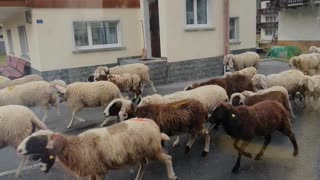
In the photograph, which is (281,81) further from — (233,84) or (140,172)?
(140,172)

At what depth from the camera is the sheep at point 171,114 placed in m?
4.50

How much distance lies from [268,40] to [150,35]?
48.4 feet

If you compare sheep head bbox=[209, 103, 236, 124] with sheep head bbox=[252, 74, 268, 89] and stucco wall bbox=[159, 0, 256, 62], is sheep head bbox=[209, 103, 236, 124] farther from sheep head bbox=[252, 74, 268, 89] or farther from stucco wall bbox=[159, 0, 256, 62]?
stucco wall bbox=[159, 0, 256, 62]

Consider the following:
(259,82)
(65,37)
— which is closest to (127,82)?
(259,82)

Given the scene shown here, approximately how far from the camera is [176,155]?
4941 mm

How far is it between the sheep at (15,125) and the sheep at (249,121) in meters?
2.63

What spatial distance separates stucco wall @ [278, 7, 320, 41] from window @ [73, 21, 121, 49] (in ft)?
40.9

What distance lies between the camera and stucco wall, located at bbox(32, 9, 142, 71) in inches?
403

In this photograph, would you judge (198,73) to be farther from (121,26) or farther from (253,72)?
(253,72)

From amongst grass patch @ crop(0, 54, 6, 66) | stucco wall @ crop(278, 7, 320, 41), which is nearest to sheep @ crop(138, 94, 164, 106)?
grass patch @ crop(0, 54, 6, 66)

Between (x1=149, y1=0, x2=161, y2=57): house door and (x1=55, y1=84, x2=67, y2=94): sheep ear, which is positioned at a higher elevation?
(x1=149, y1=0, x2=161, y2=57): house door

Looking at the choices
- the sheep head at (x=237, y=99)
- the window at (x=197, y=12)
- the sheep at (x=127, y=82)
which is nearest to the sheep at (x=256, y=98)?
the sheep head at (x=237, y=99)

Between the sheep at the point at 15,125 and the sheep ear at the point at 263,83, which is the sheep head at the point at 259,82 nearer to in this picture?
the sheep ear at the point at 263,83

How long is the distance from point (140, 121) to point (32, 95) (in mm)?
3762
